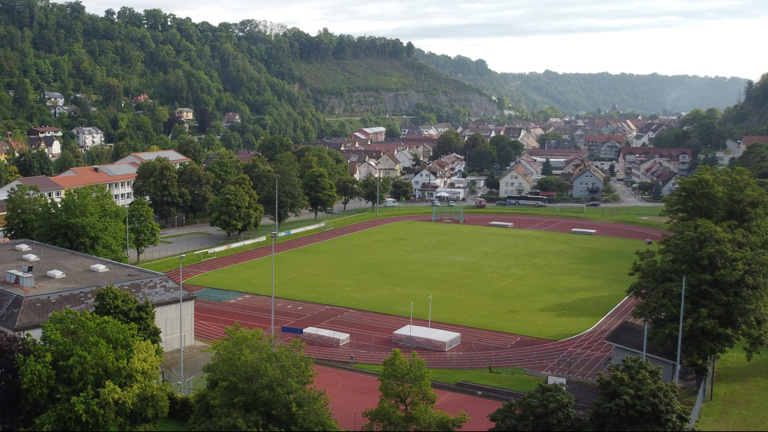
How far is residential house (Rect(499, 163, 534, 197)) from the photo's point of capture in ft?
271

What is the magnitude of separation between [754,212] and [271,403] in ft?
83.0

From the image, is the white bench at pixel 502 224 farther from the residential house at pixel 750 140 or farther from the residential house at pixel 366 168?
the residential house at pixel 750 140

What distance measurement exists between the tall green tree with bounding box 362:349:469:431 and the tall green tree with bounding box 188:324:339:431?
1426 millimetres

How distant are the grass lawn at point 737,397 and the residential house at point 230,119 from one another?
315ft

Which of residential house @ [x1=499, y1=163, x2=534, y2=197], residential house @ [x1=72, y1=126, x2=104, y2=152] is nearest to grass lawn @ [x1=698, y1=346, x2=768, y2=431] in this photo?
residential house @ [x1=499, y1=163, x2=534, y2=197]

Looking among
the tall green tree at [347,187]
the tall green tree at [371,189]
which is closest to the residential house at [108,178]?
the tall green tree at [347,187]

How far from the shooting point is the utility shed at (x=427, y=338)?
31.4 meters

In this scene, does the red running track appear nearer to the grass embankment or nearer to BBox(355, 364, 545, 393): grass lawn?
BBox(355, 364, 545, 393): grass lawn

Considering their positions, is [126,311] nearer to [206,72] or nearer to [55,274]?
[55,274]

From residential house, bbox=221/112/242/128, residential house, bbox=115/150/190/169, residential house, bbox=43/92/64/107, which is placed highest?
residential house, bbox=43/92/64/107

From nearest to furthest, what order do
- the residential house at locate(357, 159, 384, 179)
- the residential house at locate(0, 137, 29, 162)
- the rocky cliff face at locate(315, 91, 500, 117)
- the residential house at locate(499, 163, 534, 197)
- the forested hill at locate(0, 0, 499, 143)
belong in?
1. the residential house at locate(0, 137, 29, 162)
2. the residential house at locate(499, 163, 534, 197)
3. the residential house at locate(357, 159, 384, 179)
4. the forested hill at locate(0, 0, 499, 143)
5. the rocky cliff face at locate(315, 91, 500, 117)

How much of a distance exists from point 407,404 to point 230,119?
338 feet

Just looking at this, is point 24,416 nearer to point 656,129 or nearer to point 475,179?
point 475,179

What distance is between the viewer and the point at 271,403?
1831 centimetres
